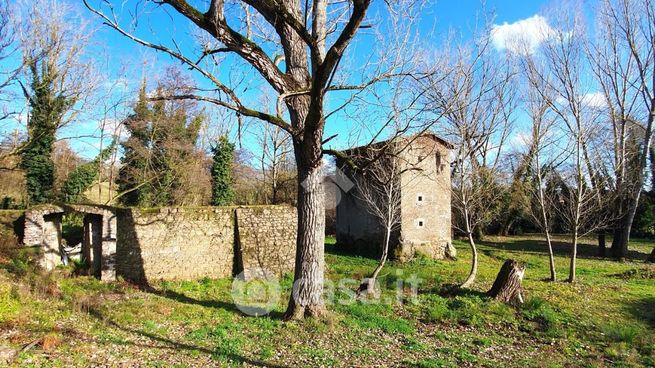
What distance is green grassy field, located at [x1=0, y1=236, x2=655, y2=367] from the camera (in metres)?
5.76

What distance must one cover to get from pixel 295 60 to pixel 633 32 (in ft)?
59.9

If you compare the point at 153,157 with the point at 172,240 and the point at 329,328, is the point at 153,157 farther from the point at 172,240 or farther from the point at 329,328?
the point at 329,328

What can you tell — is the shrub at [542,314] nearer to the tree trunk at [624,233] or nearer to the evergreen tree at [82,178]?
the tree trunk at [624,233]

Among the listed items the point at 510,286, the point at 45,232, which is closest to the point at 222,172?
the point at 45,232

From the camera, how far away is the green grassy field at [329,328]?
5.76 metres

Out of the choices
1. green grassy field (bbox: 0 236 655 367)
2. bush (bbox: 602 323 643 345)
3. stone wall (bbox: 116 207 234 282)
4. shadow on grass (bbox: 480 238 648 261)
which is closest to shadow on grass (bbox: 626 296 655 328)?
green grassy field (bbox: 0 236 655 367)

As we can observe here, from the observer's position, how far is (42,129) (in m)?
15.6

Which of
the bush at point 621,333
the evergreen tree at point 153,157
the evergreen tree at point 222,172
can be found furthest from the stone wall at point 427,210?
the evergreen tree at point 153,157

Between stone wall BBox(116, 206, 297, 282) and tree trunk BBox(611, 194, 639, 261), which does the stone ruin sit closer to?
stone wall BBox(116, 206, 297, 282)

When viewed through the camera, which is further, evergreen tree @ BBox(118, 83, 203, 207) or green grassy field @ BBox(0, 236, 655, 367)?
evergreen tree @ BBox(118, 83, 203, 207)

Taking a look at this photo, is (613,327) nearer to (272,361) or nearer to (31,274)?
(272,361)

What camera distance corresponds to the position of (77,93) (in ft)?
55.2

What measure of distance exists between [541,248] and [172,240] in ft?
66.0

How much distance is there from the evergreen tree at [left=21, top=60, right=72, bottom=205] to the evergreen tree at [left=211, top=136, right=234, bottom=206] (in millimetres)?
8056
